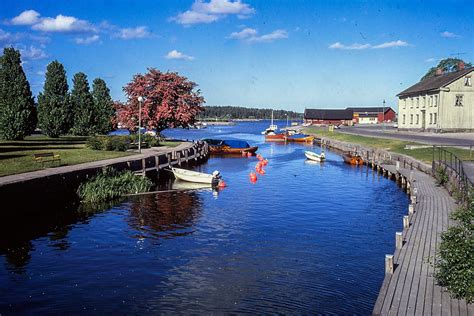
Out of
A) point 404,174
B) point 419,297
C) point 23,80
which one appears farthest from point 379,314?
point 23,80

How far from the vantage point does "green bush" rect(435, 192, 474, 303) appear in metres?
12.4

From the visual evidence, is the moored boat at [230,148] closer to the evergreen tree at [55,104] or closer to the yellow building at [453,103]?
the evergreen tree at [55,104]

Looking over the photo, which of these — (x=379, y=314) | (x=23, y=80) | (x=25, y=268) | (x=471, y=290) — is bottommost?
(x=25, y=268)

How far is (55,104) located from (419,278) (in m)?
65.8

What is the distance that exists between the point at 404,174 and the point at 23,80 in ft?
164

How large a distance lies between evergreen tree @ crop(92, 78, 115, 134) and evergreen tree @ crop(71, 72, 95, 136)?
1.46 meters

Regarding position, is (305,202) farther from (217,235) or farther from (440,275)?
(440,275)

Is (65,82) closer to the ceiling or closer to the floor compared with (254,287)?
closer to the ceiling

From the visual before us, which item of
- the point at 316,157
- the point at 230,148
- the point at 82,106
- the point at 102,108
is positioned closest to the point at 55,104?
the point at 82,106

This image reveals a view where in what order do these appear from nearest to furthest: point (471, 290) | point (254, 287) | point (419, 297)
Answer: point (471, 290), point (419, 297), point (254, 287)

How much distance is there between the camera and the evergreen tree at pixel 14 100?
58250 mm

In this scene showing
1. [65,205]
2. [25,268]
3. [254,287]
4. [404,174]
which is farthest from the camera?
[404,174]

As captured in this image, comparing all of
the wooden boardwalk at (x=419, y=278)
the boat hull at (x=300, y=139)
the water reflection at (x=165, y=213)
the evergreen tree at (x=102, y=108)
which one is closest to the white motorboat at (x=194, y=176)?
the water reflection at (x=165, y=213)

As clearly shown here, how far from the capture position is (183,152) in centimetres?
6081
